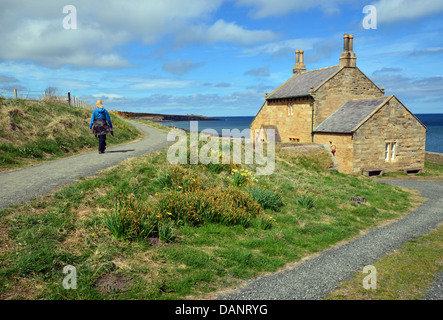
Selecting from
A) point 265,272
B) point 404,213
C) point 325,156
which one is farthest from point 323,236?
point 325,156

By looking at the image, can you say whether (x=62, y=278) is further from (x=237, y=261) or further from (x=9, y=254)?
(x=237, y=261)

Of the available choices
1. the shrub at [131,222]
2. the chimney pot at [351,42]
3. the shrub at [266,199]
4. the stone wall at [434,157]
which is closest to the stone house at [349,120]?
the chimney pot at [351,42]

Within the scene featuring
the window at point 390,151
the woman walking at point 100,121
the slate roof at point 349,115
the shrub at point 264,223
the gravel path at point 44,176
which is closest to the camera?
the gravel path at point 44,176

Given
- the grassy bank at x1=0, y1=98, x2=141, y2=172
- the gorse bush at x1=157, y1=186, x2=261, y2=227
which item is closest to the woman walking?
the grassy bank at x1=0, y1=98, x2=141, y2=172

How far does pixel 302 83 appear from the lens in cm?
3509

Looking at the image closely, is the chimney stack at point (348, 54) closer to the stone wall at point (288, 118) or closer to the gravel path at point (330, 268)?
the stone wall at point (288, 118)

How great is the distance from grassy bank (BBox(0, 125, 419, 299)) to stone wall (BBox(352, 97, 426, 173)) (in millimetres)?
12609

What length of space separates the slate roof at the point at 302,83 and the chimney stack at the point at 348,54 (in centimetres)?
102

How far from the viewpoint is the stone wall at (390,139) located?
2544cm

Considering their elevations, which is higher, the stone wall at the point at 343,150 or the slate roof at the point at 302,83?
the slate roof at the point at 302,83

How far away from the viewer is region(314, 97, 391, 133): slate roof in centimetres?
2591

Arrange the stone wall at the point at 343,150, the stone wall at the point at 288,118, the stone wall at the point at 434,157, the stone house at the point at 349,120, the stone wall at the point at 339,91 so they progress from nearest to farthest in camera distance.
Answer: the stone wall at the point at 343,150
the stone house at the point at 349,120
the stone wall at the point at 339,91
the stone wall at the point at 288,118
the stone wall at the point at 434,157

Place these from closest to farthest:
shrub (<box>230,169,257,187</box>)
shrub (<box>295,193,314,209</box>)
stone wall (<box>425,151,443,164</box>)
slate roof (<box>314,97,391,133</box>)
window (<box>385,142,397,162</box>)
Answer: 1. shrub (<box>295,193,314,209</box>)
2. shrub (<box>230,169,257,187</box>)
3. slate roof (<box>314,97,391,133</box>)
4. window (<box>385,142,397,162</box>)
5. stone wall (<box>425,151,443,164</box>)

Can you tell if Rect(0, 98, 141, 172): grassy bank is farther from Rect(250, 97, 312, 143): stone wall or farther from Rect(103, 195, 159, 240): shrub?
Rect(250, 97, 312, 143): stone wall
